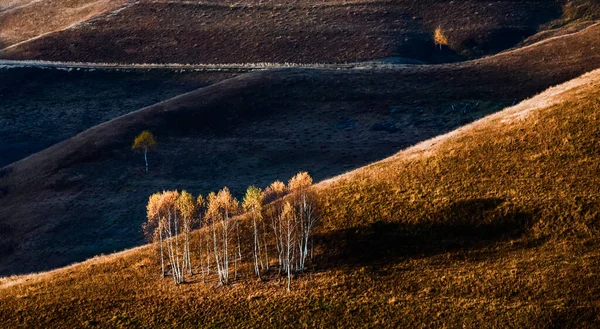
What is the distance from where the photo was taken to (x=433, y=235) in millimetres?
49562

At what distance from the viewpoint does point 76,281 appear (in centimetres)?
5431

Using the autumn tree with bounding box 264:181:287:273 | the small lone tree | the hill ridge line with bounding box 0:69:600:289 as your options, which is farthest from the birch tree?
the small lone tree

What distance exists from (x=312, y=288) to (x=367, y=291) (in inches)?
162

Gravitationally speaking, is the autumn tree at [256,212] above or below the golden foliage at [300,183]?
below

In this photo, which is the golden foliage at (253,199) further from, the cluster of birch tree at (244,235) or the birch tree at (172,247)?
the birch tree at (172,247)

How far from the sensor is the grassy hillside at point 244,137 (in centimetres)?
9094

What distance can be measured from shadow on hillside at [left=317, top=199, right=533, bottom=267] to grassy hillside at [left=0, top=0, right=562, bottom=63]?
11259 centimetres

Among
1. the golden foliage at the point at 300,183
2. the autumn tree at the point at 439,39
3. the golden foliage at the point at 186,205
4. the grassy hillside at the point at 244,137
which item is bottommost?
the grassy hillside at the point at 244,137

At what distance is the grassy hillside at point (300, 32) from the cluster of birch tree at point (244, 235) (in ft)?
356

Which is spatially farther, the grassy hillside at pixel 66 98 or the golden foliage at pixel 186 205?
the grassy hillside at pixel 66 98

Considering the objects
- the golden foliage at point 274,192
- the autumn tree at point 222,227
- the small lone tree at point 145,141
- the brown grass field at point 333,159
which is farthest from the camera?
the small lone tree at point 145,141

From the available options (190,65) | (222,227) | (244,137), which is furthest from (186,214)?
(190,65)

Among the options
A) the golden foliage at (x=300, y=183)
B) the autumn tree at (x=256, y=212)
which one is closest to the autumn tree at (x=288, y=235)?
the golden foliage at (x=300, y=183)

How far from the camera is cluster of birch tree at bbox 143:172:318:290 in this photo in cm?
5088
